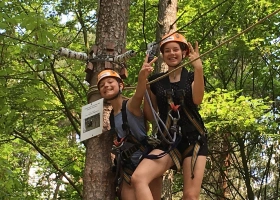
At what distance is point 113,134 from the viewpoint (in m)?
2.99

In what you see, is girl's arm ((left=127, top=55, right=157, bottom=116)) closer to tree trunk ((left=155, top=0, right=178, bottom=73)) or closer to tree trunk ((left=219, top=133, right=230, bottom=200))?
tree trunk ((left=155, top=0, right=178, bottom=73))

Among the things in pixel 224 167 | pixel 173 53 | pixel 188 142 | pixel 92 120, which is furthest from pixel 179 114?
pixel 224 167

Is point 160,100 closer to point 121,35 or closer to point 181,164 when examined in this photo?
point 181,164

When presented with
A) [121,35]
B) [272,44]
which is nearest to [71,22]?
[272,44]

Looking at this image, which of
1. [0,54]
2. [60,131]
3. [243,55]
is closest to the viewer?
[0,54]

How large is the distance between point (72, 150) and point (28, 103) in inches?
125

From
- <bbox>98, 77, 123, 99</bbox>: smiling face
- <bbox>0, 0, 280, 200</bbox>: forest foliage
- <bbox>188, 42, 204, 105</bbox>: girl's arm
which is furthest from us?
<bbox>0, 0, 280, 200</bbox>: forest foliage

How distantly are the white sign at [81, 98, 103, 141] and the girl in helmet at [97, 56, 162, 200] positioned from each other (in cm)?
9

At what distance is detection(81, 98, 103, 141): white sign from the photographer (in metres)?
2.93

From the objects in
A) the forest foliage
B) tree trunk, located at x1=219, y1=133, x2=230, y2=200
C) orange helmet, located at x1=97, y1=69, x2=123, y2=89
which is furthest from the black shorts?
tree trunk, located at x1=219, y1=133, x2=230, y2=200

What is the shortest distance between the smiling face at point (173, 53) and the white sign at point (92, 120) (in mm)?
599

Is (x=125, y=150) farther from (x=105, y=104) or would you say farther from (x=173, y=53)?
(x=173, y=53)

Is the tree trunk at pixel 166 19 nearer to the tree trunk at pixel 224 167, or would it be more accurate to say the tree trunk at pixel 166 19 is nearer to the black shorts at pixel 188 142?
the black shorts at pixel 188 142

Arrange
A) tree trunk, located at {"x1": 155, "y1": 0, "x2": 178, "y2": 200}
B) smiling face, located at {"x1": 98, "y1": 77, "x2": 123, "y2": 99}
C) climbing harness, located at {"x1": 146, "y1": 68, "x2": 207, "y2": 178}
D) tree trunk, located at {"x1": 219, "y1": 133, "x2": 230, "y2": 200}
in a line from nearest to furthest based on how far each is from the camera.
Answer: climbing harness, located at {"x1": 146, "y1": 68, "x2": 207, "y2": 178} < smiling face, located at {"x1": 98, "y1": 77, "x2": 123, "y2": 99} < tree trunk, located at {"x1": 155, "y1": 0, "x2": 178, "y2": 200} < tree trunk, located at {"x1": 219, "y1": 133, "x2": 230, "y2": 200}
